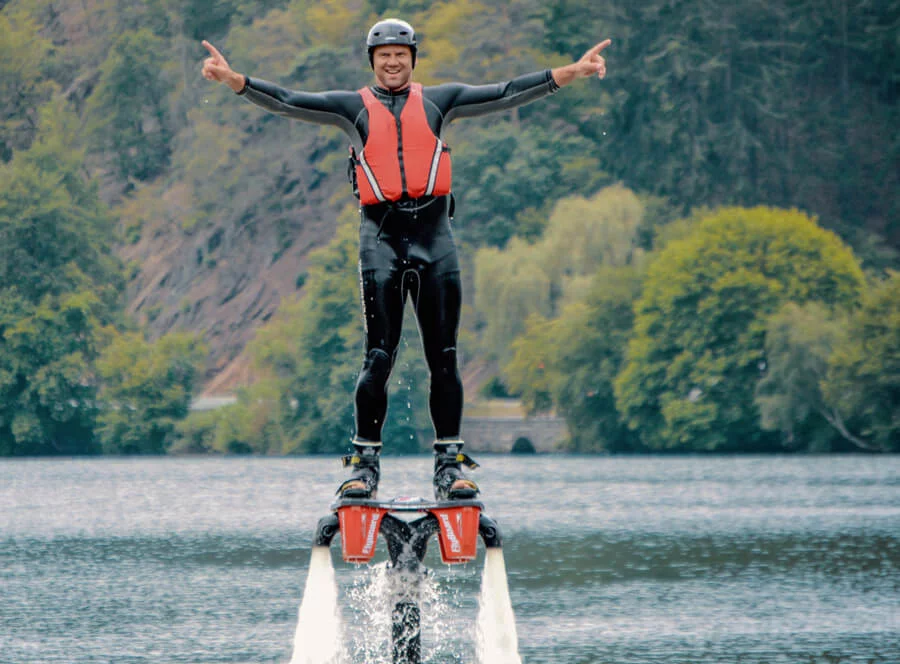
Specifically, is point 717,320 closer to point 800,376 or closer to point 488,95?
point 800,376

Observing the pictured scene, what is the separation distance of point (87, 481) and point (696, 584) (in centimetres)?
5022

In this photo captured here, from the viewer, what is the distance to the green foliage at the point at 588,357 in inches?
3952

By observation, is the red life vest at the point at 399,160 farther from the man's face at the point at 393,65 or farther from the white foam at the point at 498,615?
the white foam at the point at 498,615

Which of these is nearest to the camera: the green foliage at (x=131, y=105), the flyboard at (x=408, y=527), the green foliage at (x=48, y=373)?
the flyboard at (x=408, y=527)

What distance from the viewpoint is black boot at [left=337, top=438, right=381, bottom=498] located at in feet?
46.0

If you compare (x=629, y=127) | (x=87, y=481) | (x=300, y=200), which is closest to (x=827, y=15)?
(x=629, y=127)

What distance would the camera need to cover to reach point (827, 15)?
124000 millimetres

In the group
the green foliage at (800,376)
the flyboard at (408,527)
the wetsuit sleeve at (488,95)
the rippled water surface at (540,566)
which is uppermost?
the wetsuit sleeve at (488,95)

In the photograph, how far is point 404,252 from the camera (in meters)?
14.3

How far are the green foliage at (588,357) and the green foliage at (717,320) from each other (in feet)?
4.70

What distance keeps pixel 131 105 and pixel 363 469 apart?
13031 centimetres

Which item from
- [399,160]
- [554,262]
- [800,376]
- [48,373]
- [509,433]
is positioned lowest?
[509,433]

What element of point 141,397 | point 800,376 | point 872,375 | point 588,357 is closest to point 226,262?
point 141,397

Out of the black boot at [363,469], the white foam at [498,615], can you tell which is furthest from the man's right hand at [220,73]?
the white foam at [498,615]
